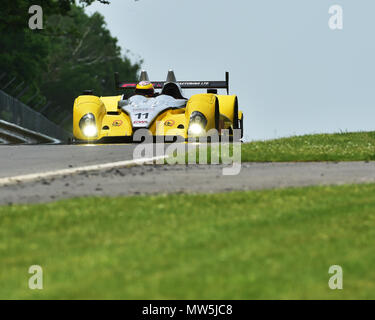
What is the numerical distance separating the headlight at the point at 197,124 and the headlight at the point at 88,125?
2543mm

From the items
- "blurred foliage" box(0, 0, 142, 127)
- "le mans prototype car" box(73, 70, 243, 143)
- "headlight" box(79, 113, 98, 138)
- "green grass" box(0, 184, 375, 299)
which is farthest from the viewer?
"blurred foliage" box(0, 0, 142, 127)

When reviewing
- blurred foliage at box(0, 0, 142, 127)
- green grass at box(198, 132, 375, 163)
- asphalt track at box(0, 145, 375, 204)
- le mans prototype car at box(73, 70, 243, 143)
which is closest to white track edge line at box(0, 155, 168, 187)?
asphalt track at box(0, 145, 375, 204)

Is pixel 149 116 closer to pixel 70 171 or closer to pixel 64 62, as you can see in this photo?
pixel 70 171

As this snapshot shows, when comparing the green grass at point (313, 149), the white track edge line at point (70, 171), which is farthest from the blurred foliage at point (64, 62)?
the white track edge line at point (70, 171)

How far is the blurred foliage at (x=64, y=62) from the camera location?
227 feet

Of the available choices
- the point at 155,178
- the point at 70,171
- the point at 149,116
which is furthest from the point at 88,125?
the point at 155,178

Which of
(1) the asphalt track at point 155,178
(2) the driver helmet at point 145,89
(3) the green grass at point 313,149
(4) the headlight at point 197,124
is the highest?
(2) the driver helmet at point 145,89

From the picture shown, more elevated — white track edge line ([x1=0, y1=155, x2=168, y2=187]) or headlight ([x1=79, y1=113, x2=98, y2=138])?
headlight ([x1=79, y1=113, x2=98, y2=138])

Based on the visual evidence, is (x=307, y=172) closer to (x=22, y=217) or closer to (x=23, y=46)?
(x=22, y=217)

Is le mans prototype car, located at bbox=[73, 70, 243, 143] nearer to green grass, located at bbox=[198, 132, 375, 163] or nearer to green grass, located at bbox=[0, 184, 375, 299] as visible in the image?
green grass, located at bbox=[198, 132, 375, 163]

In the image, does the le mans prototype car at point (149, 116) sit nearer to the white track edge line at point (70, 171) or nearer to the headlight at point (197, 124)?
the headlight at point (197, 124)

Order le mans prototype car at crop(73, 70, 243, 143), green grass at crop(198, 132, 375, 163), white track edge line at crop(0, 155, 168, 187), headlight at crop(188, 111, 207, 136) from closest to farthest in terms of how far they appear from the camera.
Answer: white track edge line at crop(0, 155, 168, 187) < green grass at crop(198, 132, 375, 163) < headlight at crop(188, 111, 207, 136) < le mans prototype car at crop(73, 70, 243, 143)

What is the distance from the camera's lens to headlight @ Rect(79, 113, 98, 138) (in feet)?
69.1

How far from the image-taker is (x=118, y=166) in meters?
13.2
